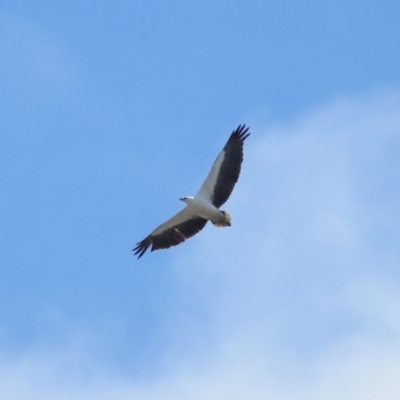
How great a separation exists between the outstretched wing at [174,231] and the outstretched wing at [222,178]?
3.36 feet

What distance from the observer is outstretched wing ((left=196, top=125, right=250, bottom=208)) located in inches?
1783

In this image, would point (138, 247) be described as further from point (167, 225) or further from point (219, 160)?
point (219, 160)

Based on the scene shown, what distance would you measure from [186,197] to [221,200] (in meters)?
1.15

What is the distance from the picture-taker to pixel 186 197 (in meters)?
45.7

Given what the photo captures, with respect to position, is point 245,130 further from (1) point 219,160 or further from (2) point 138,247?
(2) point 138,247

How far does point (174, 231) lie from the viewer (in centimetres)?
4688

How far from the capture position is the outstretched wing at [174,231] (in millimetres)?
46400

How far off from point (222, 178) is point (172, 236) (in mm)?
2944

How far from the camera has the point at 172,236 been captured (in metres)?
47.0

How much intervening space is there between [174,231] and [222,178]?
2754 mm

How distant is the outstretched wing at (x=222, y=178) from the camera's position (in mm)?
45281

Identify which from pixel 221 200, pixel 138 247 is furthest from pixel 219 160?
pixel 138 247

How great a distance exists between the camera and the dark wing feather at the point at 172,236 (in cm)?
4653

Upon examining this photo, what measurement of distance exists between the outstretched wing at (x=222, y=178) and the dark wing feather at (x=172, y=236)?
1270 mm
